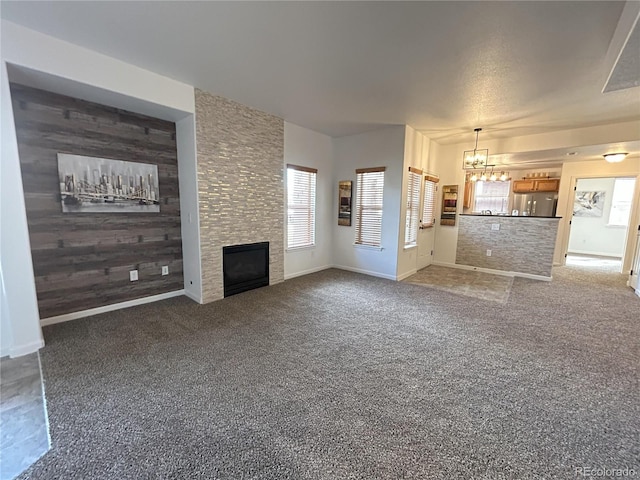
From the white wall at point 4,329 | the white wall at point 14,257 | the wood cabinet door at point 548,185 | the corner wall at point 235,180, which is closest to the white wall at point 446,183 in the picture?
the wood cabinet door at point 548,185

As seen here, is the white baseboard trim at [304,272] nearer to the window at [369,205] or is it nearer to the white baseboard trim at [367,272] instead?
the white baseboard trim at [367,272]

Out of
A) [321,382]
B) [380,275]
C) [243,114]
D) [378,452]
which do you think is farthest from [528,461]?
[243,114]

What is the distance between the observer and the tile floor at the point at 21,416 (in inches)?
58.2

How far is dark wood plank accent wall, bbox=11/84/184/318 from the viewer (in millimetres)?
2859

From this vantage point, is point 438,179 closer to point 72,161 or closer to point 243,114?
point 243,114

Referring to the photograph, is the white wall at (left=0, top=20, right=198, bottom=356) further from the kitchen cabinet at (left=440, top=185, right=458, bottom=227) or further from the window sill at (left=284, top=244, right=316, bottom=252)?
the kitchen cabinet at (left=440, top=185, right=458, bottom=227)

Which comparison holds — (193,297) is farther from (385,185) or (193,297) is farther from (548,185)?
(548,185)

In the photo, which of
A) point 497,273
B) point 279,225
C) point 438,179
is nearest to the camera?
point 279,225

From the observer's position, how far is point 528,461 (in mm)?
1498

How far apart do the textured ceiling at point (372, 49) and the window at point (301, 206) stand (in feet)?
4.72

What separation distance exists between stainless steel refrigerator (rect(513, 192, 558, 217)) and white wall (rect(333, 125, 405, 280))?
483 cm

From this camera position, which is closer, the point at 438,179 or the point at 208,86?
the point at 208,86

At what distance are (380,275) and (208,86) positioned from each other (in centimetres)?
419

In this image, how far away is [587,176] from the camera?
249 inches
